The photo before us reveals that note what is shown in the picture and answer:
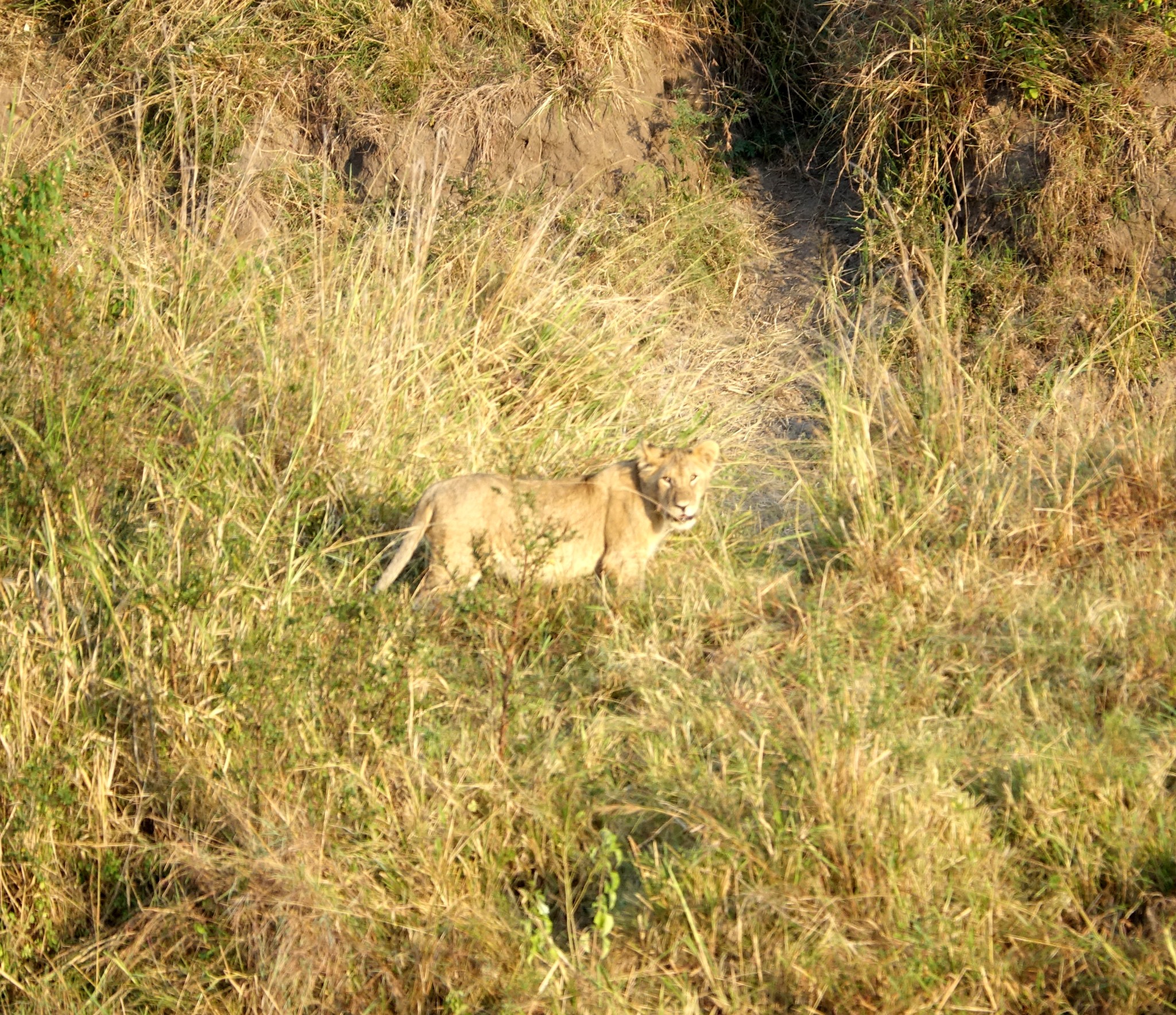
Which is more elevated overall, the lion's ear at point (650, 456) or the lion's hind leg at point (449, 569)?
the lion's ear at point (650, 456)

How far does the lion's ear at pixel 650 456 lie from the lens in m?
6.18

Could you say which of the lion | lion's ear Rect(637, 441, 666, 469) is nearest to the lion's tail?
the lion

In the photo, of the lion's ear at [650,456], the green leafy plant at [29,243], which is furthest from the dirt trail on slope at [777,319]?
the green leafy plant at [29,243]

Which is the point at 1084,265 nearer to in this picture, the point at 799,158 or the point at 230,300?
the point at 799,158

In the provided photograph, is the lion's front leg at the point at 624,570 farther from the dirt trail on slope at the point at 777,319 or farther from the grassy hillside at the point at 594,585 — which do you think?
the dirt trail on slope at the point at 777,319

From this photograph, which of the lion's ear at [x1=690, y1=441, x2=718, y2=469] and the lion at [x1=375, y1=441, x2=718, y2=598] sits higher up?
the lion's ear at [x1=690, y1=441, x2=718, y2=469]

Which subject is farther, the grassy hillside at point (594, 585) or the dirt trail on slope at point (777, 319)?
the dirt trail on slope at point (777, 319)

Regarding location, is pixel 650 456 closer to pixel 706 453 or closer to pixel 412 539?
pixel 706 453

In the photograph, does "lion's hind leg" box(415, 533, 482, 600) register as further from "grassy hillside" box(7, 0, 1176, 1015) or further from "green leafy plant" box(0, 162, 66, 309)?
"green leafy plant" box(0, 162, 66, 309)

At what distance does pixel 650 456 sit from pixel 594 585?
1.81 ft

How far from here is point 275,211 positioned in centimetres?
891

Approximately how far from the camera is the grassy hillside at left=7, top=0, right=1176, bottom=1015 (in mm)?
4508

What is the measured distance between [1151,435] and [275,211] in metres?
4.94

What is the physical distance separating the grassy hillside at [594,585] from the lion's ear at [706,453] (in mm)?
356
